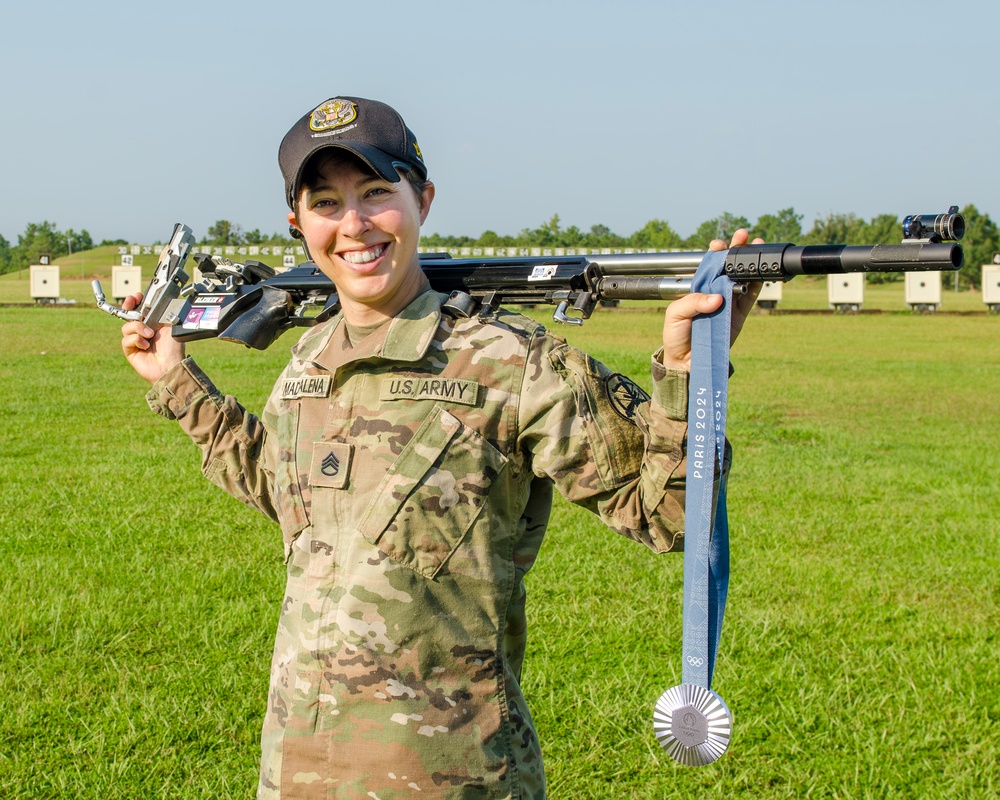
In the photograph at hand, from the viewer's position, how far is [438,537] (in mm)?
2080

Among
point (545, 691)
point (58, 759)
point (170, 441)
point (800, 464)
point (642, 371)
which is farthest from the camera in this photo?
point (642, 371)

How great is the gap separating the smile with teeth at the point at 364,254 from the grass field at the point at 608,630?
7.90 ft

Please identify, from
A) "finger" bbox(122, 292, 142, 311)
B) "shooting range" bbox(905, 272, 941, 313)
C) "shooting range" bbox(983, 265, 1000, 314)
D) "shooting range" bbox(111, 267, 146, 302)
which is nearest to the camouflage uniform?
"finger" bbox(122, 292, 142, 311)

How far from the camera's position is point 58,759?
392cm

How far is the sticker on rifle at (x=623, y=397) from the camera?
2.08 metres

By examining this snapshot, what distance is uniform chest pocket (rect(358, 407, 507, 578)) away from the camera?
2078 millimetres

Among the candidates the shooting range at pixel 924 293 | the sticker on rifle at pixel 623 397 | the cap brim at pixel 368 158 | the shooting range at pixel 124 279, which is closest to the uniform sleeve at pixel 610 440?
the sticker on rifle at pixel 623 397

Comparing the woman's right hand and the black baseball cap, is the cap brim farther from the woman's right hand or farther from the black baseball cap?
the woman's right hand

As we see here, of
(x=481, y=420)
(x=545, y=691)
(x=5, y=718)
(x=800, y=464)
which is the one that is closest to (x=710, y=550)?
(x=481, y=420)

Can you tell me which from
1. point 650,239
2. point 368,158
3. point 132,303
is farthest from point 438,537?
point 650,239

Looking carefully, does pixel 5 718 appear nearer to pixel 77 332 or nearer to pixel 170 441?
pixel 170 441

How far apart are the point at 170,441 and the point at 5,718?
559cm

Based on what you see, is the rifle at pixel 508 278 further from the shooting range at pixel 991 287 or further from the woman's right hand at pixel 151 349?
the shooting range at pixel 991 287

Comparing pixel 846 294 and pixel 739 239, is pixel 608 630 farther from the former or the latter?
pixel 846 294
